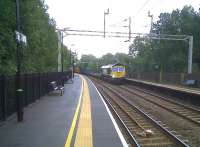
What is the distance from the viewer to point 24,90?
1670 centimetres

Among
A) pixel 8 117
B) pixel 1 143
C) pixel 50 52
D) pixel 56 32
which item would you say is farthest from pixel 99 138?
pixel 56 32

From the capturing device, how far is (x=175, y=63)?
62.6 metres

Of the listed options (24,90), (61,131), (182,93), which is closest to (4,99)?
(61,131)

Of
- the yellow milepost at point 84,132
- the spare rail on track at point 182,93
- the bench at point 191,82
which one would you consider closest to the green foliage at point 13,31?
the yellow milepost at point 84,132

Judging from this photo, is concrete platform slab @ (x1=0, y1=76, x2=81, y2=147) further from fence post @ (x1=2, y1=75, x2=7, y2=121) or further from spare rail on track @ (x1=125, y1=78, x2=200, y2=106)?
spare rail on track @ (x1=125, y1=78, x2=200, y2=106)

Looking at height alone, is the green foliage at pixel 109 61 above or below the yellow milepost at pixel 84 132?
above

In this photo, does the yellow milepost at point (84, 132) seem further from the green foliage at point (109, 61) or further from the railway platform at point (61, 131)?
the green foliage at point (109, 61)

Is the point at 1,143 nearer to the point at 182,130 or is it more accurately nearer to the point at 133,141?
the point at 133,141

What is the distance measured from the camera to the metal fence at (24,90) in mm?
12625

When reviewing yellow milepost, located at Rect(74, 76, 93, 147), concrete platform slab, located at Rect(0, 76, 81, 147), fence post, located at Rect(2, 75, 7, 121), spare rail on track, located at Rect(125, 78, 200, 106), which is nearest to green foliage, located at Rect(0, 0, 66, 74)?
fence post, located at Rect(2, 75, 7, 121)

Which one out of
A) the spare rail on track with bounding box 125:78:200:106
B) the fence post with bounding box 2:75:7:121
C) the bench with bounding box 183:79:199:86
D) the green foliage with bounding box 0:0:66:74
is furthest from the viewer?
the bench with bounding box 183:79:199:86

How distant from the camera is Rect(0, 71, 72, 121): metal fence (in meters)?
12.6

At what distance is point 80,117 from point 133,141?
175 inches

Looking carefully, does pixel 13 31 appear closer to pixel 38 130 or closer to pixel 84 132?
pixel 38 130
